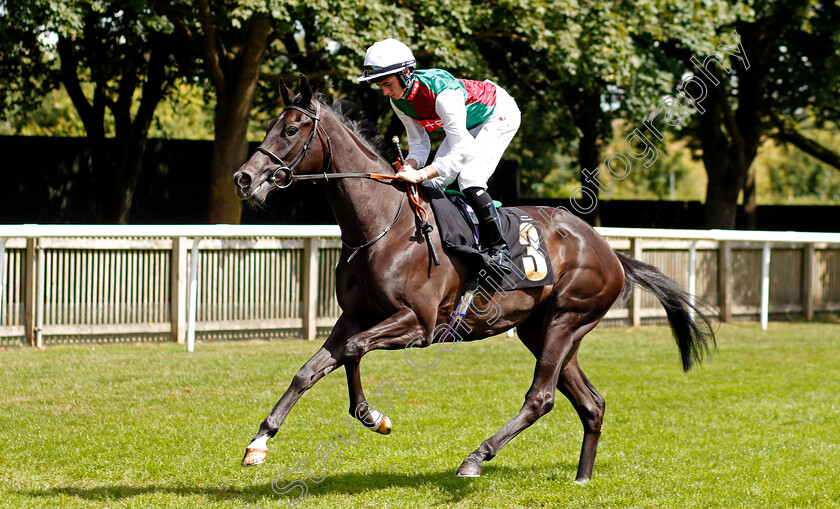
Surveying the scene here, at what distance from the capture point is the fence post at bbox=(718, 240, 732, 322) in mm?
13969

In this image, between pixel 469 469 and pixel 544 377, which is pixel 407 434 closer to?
pixel 544 377

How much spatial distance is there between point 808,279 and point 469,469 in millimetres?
12286

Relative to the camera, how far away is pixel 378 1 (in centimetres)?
1165

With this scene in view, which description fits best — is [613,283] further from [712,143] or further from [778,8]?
[712,143]

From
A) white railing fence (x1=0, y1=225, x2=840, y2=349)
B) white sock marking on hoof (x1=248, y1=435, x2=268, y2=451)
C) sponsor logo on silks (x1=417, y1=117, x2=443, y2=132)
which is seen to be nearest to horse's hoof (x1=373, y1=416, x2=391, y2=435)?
white sock marking on hoof (x1=248, y1=435, x2=268, y2=451)

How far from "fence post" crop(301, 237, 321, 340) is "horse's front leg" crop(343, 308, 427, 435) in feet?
21.2

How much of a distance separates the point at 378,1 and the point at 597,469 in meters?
7.99

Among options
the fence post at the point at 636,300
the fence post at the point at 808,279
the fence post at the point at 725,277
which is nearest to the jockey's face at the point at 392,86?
the fence post at the point at 636,300

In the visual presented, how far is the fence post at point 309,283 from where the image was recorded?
35.8 ft

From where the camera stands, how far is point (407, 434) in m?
6.03

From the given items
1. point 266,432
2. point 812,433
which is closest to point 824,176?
point 812,433

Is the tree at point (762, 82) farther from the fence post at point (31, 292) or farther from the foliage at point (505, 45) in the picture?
the fence post at point (31, 292)

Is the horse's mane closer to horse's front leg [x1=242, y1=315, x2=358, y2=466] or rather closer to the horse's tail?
horse's front leg [x1=242, y1=315, x2=358, y2=466]

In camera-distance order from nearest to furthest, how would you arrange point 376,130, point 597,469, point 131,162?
point 376,130, point 597,469, point 131,162
